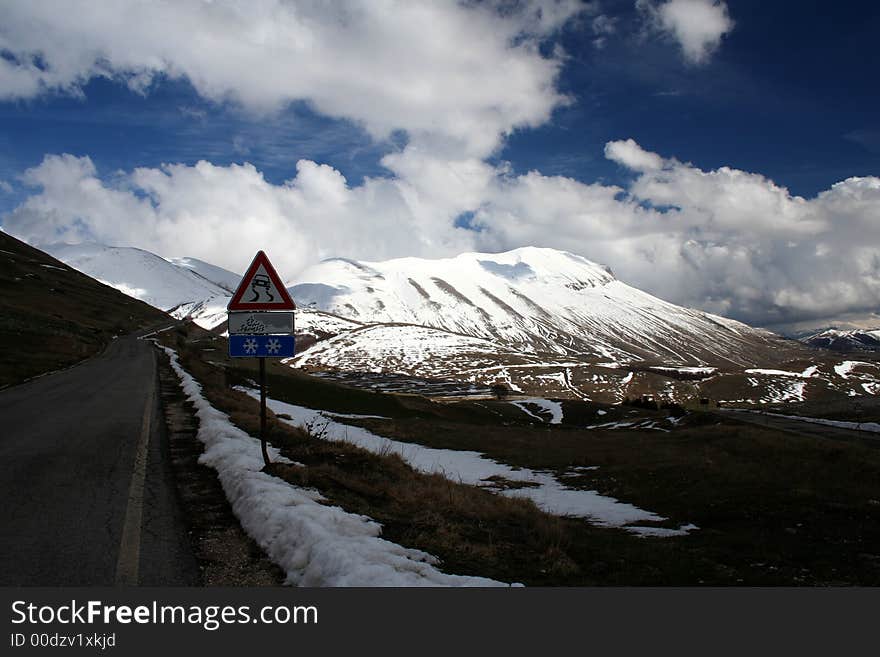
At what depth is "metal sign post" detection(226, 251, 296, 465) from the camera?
34.4 ft

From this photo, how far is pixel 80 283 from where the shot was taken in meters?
167

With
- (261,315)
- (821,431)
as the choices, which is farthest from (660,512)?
(821,431)

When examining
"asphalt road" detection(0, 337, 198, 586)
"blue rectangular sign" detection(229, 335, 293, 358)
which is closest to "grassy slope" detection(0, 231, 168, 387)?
"asphalt road" detection(0, 337, 198, 586)

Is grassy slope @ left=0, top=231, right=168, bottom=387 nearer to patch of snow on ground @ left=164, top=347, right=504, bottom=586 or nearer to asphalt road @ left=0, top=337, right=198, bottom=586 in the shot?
asphalt road @ left=0, top=337, right=198, bottom=586

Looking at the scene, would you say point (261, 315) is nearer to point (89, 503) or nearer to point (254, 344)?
point (254, 344)

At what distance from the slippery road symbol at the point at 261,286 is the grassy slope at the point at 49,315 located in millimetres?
26896

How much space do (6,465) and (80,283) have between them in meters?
189

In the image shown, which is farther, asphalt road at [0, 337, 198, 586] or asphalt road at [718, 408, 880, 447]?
asphalt road at [718, 408, 880, 447]

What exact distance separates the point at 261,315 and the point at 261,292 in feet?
1.56

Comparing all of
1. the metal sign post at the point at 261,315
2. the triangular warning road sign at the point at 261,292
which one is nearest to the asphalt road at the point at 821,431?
the metal sign post at the point at 261,315

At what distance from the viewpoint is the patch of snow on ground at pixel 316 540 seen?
5715 millimetres

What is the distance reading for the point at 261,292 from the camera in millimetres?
10711

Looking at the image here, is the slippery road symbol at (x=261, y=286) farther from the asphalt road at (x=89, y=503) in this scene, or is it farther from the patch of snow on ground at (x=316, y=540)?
the asphalt road at (x=89, y=503)

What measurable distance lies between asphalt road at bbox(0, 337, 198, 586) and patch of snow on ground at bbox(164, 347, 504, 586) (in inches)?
38.1
